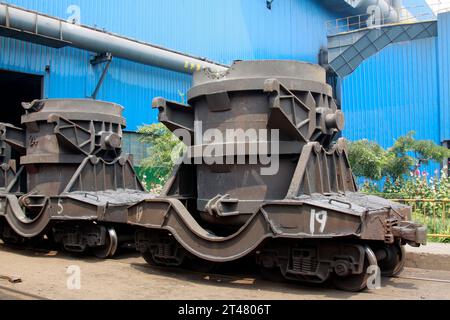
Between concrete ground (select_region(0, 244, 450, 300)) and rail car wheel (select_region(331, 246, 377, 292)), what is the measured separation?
97 millimetres

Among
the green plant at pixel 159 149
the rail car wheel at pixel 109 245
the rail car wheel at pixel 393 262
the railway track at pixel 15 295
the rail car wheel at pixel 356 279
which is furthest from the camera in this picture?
the green plant at pixel 159 149

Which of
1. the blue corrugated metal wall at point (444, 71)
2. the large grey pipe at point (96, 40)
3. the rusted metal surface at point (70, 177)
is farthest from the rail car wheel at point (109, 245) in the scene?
the blue corrugated metal wall at point (444, 71)

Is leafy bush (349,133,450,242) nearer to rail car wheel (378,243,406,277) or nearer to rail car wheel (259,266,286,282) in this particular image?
rail car wheel (378,243,406,277)

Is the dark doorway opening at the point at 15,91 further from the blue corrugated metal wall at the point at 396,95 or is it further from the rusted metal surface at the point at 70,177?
the blue corrugated metal wall at the point at 396,95

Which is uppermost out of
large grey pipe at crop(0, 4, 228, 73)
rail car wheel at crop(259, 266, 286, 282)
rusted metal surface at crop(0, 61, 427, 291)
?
large grey pipe at crop(0, 4, 228, 73)

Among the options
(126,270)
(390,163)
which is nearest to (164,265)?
(126,270)

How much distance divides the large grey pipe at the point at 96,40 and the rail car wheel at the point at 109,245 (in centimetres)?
586

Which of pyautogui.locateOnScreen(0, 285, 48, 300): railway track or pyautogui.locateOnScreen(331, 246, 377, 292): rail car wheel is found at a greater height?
pyautogui.locateOnScreen(331, 246, 377, 292): rail car wheel

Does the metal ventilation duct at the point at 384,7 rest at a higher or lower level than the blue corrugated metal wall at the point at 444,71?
higher

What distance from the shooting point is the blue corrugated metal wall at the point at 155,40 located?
17.0 m

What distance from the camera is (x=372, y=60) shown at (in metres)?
27.0

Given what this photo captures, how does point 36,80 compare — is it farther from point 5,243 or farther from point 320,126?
point 320,126

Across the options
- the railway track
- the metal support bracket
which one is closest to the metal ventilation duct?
the metal support bracket

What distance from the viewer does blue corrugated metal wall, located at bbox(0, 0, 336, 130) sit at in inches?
671
